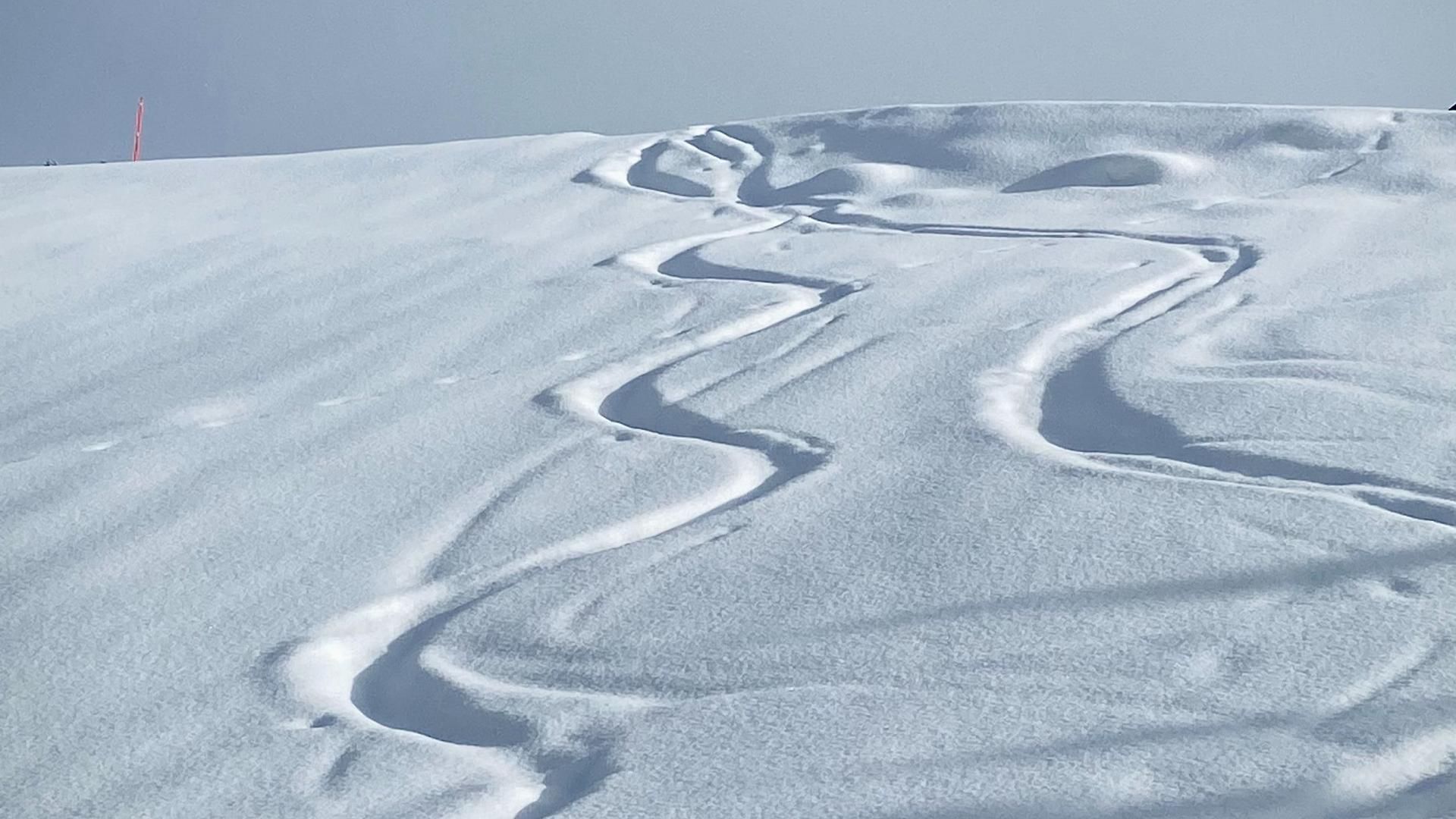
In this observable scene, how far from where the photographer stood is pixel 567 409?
1988mm

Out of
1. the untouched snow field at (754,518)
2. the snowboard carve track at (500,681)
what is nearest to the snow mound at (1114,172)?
the untouched snow field at (754,518)

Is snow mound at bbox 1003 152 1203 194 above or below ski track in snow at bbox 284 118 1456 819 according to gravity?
above

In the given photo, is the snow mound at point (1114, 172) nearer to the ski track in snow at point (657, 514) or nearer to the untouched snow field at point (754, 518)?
the untouched snow field at point (754, 518)

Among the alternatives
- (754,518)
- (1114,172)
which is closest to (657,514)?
(754,518)

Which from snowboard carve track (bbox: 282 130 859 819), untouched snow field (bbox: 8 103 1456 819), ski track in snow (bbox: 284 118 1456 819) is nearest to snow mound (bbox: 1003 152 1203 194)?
untouched snow field (bbox: 8 103 1456 819)

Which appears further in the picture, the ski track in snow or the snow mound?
the snow mound

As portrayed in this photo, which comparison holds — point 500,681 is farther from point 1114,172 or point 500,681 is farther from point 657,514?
point 1114,172

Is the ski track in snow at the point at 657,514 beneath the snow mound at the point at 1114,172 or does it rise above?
beneath

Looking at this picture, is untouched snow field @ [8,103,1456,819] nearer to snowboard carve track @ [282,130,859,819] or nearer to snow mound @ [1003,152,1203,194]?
snowboard carve track @ [282,130,859,819]

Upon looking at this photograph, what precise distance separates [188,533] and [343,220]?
1.91 m

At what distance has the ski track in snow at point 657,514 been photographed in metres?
1.11

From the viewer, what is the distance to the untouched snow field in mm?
1102

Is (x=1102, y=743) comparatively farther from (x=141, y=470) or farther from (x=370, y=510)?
(x=141, y=470)

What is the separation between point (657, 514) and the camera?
5.28 ft
